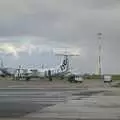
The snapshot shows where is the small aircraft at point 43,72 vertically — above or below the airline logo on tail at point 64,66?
below

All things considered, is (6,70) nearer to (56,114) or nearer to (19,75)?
(19,75)

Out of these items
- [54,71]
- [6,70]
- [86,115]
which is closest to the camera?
[86,115]

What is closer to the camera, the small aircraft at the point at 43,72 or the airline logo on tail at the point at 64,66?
the small aircraft at the point at 43,72

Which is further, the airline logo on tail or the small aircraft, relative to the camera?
the airline logo on tail

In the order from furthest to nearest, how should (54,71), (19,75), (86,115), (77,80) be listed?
(54,71)
(19,75)
(77,80)
(86,115)

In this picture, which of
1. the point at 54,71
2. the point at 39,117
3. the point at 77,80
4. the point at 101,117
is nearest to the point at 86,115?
the point at 101,117

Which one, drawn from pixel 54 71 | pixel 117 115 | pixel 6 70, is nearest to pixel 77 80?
pixel 54 71

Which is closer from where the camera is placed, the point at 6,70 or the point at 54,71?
the point at 54,71

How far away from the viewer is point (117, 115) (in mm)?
20219

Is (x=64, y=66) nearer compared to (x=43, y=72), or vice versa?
(x=43, y=72)

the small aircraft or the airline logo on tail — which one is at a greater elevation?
the airline logo on tail

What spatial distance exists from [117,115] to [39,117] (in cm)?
404

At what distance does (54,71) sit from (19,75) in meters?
19.5

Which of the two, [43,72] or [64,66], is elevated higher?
[64,66]
